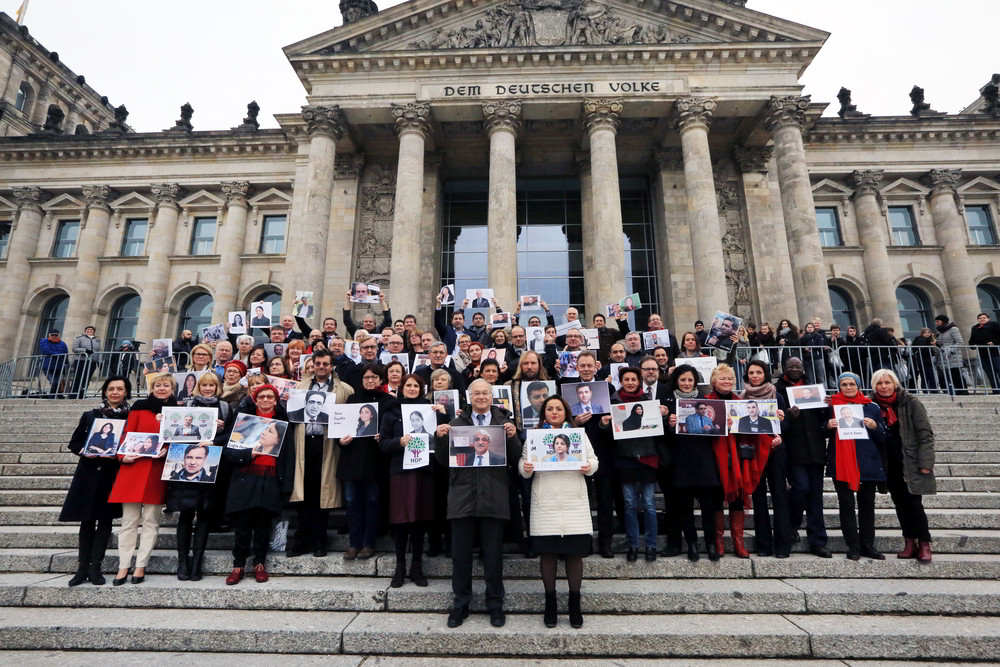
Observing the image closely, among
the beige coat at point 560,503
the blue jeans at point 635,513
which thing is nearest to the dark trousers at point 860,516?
the blue jeans at point 635,513

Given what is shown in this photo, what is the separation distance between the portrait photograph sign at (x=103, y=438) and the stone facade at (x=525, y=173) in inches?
496

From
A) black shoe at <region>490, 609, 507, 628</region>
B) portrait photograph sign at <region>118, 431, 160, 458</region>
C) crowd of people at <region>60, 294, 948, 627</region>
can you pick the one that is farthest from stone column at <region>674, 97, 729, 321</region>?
portrait photograph sign at <region>118, 431, 160, 458</region>

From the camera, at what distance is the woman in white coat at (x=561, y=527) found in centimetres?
502

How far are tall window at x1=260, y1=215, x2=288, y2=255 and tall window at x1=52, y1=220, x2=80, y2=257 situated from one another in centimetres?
1006

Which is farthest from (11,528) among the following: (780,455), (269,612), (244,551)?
(780,455)

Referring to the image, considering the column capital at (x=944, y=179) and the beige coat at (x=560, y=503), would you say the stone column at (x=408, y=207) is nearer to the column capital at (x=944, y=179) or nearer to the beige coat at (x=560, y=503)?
the beige coat at (x=560, y=503)

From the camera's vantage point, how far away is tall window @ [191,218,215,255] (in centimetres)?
2742

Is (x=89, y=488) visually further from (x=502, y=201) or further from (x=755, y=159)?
(x=755, y=159)

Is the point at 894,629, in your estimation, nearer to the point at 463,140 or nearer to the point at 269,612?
the point at 269,612

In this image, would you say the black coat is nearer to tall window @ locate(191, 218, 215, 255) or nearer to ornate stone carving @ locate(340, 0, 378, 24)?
ornate stone carving @ locate(340, 0, 378, 24)

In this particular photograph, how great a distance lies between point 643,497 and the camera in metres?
6.29

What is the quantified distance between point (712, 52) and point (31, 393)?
25.7 metres

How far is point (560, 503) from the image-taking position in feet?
16.8

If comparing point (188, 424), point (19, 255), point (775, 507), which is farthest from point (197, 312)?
point (775, 507)
